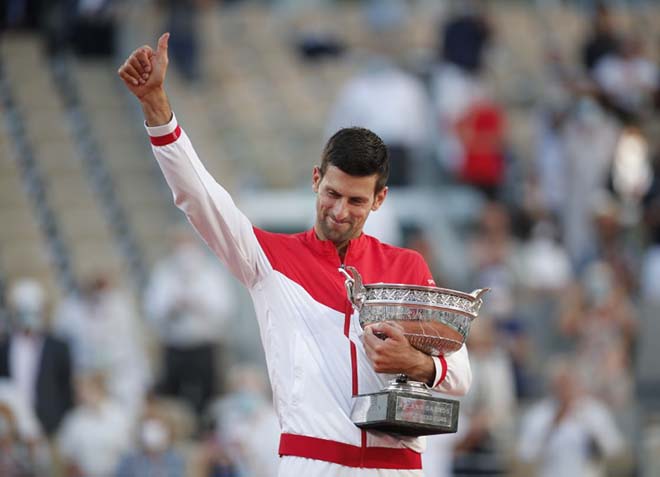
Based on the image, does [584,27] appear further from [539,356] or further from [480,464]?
[480,464]

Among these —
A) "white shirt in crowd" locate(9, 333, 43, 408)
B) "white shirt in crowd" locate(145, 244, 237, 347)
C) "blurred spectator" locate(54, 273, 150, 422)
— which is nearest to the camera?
"white shirt in crowd" locate(9, 333, 43, 408)

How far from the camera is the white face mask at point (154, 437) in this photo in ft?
40.1

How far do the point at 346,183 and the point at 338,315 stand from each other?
50cm

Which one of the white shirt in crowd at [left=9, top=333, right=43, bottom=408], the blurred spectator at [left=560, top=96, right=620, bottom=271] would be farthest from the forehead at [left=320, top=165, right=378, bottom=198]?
Result: the blurred spectator at [left=560, top=96, right=620, bottom=271]

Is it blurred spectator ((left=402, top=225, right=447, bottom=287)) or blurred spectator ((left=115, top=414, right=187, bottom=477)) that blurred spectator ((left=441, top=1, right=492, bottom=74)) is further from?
blurred spectator ((left=115, top=414, right=187, bottom=477))

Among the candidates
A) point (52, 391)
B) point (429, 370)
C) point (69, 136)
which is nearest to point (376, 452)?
point (429, 370)

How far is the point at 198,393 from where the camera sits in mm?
14133

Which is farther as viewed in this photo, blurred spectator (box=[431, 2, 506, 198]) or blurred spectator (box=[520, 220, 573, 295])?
blurred spectator (box=[431, 2, 506, 198])

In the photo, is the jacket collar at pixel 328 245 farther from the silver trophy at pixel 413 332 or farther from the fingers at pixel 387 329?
the fingers at pixel 387 329

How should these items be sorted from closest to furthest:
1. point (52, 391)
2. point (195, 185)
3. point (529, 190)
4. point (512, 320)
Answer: point (195, 185), point (52, 391), point (512, 320), point (529, 190)

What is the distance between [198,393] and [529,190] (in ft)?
14.8

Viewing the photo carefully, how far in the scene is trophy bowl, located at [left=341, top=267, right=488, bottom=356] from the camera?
5.57 metres

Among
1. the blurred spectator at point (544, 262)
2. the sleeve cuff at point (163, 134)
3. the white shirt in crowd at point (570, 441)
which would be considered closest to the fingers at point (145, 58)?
the sleeve cuff at point (163, 134)

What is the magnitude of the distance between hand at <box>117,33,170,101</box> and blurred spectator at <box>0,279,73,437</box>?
7.41 meters
